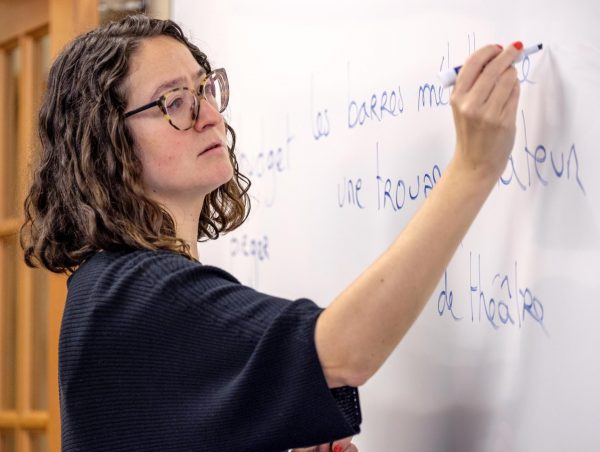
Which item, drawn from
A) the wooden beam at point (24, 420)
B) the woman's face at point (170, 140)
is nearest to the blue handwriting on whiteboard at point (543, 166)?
the woman's face at point (170, 140)

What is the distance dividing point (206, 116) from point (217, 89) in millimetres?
101

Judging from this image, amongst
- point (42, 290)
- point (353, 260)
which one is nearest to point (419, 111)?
point (353, 260)

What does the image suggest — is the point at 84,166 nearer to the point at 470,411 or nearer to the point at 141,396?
the point at 141,396

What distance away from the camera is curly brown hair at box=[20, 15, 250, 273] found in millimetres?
857

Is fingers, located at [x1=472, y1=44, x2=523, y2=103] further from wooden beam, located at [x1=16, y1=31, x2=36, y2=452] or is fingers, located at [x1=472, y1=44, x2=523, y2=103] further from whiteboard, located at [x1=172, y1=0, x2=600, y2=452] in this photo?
wooden beam, located at [x1=16, y1=31, x2=36, y2=452]

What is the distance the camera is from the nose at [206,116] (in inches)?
35.0

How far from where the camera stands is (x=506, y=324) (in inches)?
30.8

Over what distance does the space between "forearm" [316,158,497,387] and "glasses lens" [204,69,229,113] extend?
34cm

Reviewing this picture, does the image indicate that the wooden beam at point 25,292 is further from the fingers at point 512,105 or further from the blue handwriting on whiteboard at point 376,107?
the fingers at point 512,105

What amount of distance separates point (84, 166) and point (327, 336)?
0.35 metres

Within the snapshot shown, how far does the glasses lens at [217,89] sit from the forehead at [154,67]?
0.07ft

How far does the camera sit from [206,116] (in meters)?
0.89

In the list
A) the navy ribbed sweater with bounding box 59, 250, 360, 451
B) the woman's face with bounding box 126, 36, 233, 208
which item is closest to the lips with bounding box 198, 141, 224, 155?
the woman's face with bounding box 126, 36, 233, 208

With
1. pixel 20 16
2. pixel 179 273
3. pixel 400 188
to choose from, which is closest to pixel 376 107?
pixel 400 188
